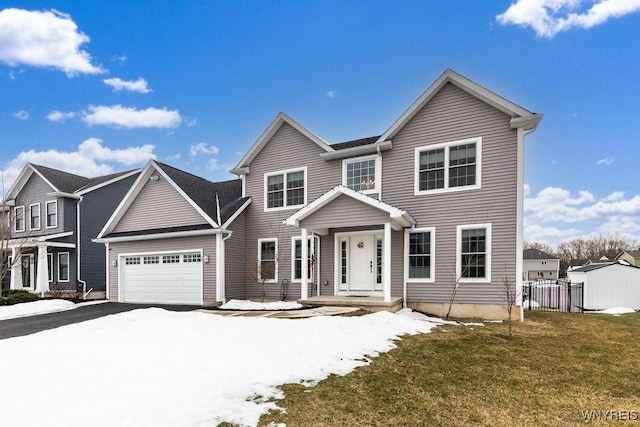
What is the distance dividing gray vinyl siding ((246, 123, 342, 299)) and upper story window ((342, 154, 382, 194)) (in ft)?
1.00

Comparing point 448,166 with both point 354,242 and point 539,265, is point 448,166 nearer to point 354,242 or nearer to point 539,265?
point 354,242

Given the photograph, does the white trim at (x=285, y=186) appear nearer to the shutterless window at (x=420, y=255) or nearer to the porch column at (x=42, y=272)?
the shutterless window at (x=420, y=255)

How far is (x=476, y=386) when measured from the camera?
4.86m

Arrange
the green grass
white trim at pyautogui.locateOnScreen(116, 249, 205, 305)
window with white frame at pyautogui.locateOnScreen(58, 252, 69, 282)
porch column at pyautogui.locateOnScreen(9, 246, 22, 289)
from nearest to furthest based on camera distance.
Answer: the green grass → white trim at pyautogui.locateOnScreen(116, 249, 205, 305) → window with white frame at pyautogui.locateOnScreen(58, 252, 69, 282) → porch column at pyautogui.locateOnScreen(9, 246, 22, 289)

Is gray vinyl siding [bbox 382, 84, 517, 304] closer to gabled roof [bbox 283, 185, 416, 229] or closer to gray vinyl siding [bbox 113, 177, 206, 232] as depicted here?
gabled roof [bbox 283, 185, 416, 229]

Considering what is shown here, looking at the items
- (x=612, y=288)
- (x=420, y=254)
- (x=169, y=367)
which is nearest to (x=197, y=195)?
(x=420, y=254)

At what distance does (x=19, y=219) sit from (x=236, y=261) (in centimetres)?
1675

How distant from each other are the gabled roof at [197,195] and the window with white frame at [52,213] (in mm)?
6406

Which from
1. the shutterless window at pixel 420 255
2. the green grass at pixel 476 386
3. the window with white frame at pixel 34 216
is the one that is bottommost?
the green grass at pixel 476 386

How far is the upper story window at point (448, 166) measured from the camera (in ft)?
36.8

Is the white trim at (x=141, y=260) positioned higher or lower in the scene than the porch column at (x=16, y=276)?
higher

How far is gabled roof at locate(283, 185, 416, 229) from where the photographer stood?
10781 mm

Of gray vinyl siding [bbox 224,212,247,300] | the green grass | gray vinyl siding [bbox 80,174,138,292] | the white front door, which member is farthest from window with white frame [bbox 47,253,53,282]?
the green grass

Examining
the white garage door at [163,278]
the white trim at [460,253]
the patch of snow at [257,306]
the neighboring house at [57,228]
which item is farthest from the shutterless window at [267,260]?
the neighboring house at [57,228]
